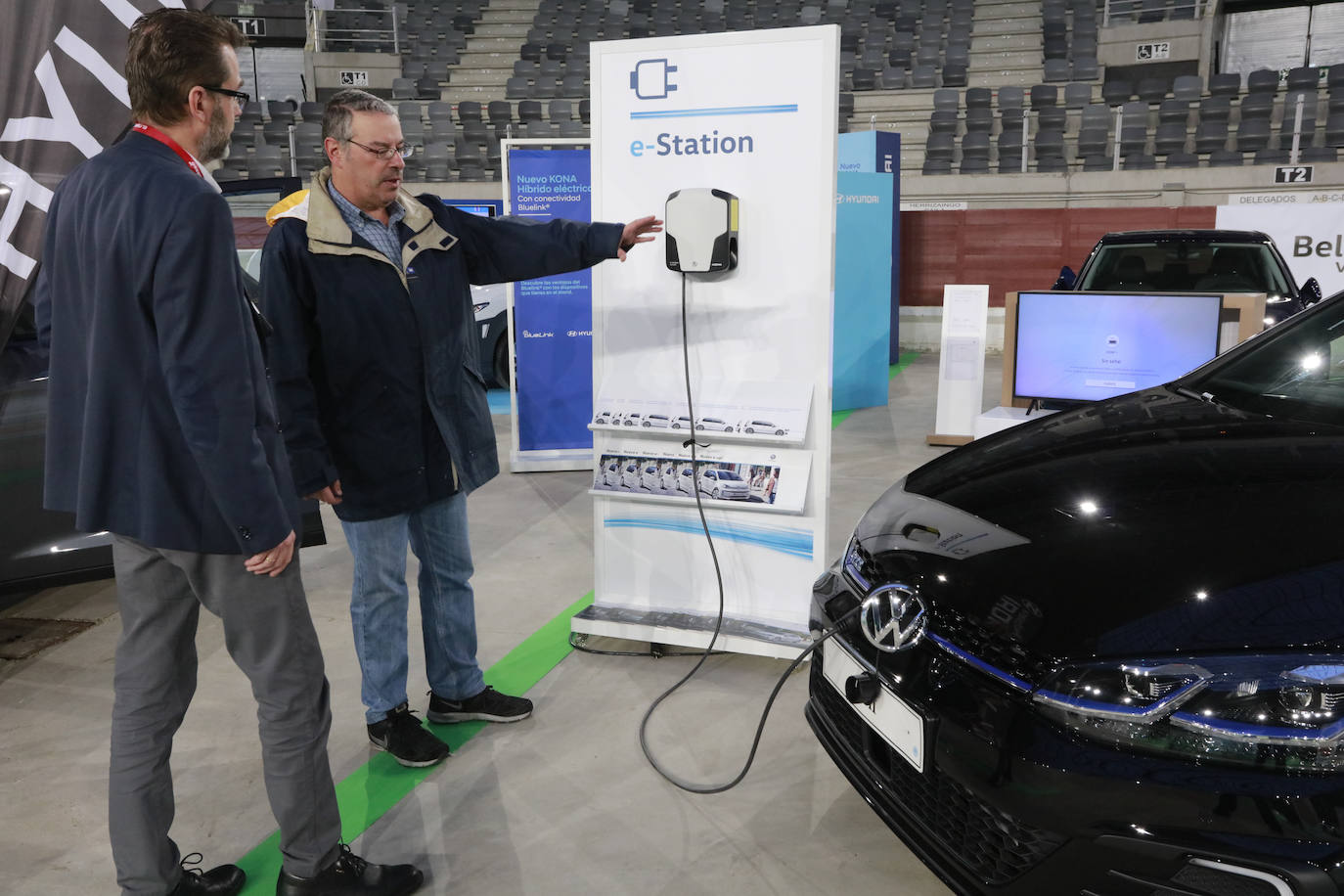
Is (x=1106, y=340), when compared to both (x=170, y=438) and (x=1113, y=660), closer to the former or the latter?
(x=1113, y=660)

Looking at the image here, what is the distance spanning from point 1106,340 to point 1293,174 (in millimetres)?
9345

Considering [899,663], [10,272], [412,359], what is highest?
[10,272]

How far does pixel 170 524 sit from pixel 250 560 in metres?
0.14

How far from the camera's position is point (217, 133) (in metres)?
1.81

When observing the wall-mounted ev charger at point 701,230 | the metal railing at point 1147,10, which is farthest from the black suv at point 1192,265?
the metal railing at point 1147,10

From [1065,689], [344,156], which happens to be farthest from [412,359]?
[1065,689]

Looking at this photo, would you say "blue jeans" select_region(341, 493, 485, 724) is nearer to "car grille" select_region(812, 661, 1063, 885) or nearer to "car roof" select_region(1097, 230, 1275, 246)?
"car grille" select_region(812, 661, 1063, 885)

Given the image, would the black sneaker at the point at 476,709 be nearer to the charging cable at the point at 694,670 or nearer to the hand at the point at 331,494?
the charging cable at the point at 694,670

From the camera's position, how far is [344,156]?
240 centimetres

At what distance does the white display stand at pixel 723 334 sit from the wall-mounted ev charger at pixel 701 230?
0.09 m

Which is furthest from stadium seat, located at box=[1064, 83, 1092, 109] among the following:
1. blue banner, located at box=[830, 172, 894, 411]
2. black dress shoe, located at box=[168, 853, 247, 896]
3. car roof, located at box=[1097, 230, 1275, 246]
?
black dress shoe, located at box=[168, 853, 247, 896]

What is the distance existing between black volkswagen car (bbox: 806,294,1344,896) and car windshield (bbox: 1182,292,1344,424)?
1 cm

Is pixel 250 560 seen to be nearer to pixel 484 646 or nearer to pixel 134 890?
pixel 134 890

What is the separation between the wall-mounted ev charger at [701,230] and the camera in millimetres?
2910
